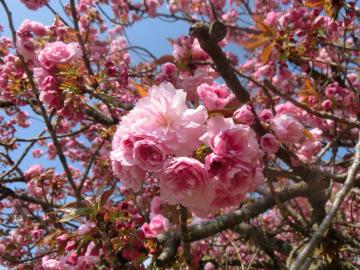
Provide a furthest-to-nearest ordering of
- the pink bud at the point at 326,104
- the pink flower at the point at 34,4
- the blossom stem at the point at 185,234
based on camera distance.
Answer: the pink flower at the point at 34,4 → the pink bud at the point at 326,104 → the blossom stem at the point at 185,234

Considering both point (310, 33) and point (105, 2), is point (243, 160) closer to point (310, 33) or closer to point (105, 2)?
point (310, 33)

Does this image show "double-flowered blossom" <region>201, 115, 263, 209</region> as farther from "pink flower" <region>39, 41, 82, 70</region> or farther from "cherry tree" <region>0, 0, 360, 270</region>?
"pink flower" <region>39, 41, 82, 70</region>

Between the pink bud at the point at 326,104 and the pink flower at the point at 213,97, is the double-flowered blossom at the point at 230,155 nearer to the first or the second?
the pink flower at the point at 213,97

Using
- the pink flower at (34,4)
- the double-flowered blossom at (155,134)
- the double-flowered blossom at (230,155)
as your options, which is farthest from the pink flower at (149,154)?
the pink flower at (34,4)

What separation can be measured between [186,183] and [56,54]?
137 cm

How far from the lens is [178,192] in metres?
1.07

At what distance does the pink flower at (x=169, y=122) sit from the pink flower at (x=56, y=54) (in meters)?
1.12

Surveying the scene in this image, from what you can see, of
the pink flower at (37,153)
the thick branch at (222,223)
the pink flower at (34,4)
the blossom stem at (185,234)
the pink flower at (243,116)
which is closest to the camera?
the pink flower at (243,116)

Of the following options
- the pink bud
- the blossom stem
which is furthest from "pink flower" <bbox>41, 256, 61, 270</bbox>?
the pink bud

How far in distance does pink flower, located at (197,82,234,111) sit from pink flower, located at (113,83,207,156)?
80mm

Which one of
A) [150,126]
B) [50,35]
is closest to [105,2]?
[50,35]

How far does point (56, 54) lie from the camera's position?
203 cm

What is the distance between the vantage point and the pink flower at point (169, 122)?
105 cm

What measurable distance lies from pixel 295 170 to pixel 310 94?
1.11 metres
